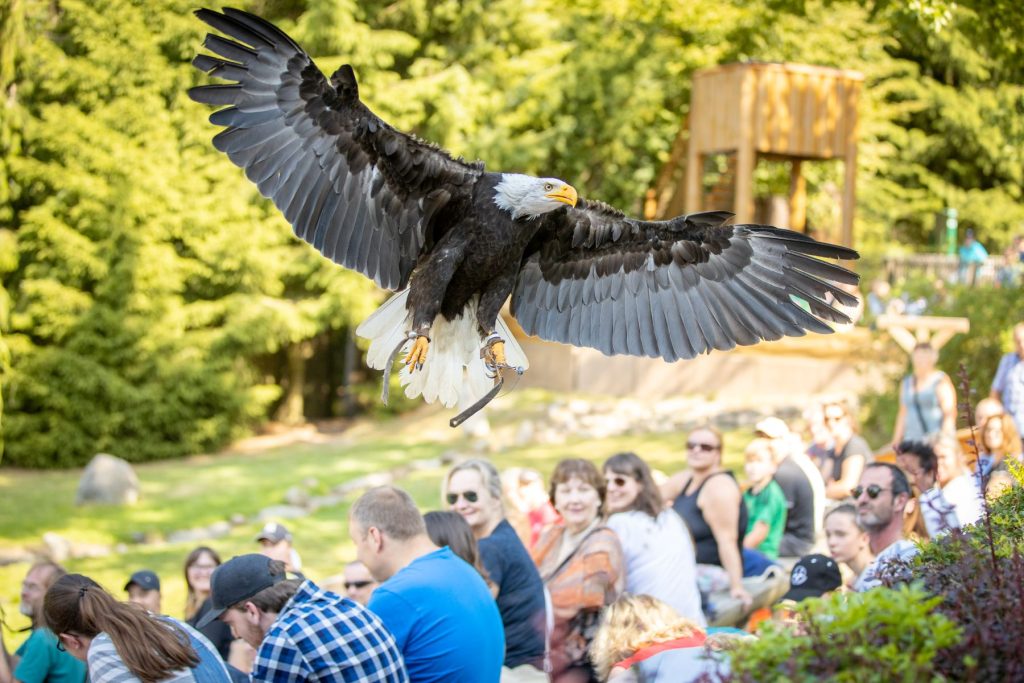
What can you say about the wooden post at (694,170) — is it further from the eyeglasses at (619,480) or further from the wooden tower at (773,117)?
the eyeglasses at (619,480)

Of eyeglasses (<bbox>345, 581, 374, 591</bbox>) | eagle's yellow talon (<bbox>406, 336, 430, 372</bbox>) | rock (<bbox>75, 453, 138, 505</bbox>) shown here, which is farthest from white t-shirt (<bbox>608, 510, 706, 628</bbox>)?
rock (<bbox>75, 453, 138, 505</bbox>)

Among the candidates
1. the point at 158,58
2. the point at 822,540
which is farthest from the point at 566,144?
the point at 822,540

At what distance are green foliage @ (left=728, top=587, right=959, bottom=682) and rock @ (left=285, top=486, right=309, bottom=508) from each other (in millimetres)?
10361

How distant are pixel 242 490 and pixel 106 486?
1.49m

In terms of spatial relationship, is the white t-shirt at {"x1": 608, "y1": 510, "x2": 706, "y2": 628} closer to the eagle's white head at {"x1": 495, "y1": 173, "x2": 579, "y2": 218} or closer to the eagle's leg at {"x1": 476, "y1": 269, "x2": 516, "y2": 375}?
the eagle's leg at {"x1": 476, "y1": 269, "x2": 516, "y2": 375}

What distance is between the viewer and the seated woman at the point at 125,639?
2.79 m

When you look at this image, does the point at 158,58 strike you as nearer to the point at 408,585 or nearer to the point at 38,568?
the point at 38,568

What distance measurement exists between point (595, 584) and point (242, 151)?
6.93 feet

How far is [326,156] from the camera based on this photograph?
4.07 meters

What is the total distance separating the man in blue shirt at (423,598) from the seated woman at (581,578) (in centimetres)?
82

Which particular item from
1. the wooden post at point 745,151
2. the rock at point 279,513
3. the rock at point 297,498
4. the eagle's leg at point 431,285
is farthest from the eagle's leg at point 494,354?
the wooden post at point 745,151

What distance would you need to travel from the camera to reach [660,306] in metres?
4.62

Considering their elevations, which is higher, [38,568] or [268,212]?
[268,212]

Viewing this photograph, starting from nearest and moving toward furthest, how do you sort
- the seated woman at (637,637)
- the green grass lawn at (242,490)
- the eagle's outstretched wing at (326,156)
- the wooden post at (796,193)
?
the seated woman at (637,637), the eagle's outstretched wing at (326,156), the green grass lawn at (242,490), the wooden post at (796,193)
